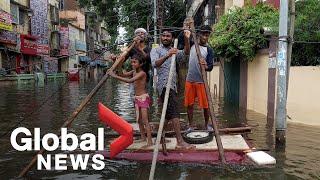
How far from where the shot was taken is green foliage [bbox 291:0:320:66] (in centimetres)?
1130

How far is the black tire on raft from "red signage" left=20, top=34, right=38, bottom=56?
3563 centimetres

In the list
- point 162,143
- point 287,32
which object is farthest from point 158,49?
point 287,32

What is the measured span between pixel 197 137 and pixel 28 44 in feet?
124

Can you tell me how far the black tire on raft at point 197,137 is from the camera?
7.52 m

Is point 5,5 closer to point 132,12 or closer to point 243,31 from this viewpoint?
point 132,12

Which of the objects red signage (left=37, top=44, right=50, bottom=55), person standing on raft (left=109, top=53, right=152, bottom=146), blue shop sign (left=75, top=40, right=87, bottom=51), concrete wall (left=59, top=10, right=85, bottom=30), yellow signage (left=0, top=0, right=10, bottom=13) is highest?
concrete wall (left=59, top=10, right=85, bottom=30)

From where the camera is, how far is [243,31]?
13.6m

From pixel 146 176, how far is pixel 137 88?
1.80 meters

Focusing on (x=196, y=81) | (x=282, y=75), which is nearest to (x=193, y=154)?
(x=196, y=81)

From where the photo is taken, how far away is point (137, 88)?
7547 millimetres

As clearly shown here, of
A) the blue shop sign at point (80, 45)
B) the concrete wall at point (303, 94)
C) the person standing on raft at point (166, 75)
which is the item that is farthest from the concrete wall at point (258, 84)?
the blue shop sign at point (80, 45)

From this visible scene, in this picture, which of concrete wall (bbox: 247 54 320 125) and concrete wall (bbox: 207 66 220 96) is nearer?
concrete wall (bbox: 247 54 320 125)

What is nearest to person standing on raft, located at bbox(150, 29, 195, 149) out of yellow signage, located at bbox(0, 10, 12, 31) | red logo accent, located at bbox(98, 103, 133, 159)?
red logo accent, located at bbox(98, 103, 133, 159)

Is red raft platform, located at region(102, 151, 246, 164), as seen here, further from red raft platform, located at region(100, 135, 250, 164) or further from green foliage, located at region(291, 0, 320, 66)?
green foliage, located at region(291, 0, 320, 66)
